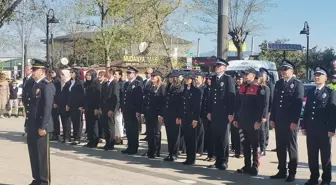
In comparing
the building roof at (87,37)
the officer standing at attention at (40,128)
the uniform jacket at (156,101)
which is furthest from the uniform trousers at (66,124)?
the building roof at (87,37)

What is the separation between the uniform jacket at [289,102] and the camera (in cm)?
838

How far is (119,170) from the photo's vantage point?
927cm

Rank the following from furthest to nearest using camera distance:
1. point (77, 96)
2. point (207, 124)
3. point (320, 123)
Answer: point (77, 96)
point (207, 124)
point (320, 123)

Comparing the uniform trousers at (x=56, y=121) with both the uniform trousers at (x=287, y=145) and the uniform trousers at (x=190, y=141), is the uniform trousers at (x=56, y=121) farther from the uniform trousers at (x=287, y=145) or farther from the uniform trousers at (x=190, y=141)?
the uniform trousers at (x=287, y=145)

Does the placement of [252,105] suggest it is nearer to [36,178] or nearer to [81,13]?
[36,178]

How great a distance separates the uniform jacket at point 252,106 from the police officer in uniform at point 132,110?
2.88m

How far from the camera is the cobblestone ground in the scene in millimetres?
8312

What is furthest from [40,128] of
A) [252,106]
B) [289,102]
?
[289,102]

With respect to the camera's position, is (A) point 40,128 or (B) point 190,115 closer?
(A) point 40,128

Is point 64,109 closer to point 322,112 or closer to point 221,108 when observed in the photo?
point 221,108

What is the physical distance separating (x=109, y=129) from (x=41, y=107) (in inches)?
183

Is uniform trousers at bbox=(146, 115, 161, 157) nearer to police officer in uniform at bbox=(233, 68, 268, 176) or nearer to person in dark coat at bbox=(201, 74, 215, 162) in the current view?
person in dark coat at bbox=(201, 74, 215, 162)

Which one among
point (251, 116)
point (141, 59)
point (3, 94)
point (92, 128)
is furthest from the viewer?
point (141, 59)

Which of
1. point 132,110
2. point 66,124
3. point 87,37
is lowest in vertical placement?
point 66,124
